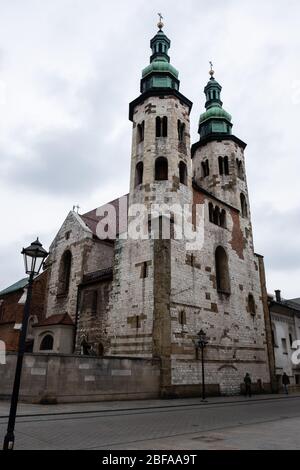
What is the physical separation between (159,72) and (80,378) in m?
24.9

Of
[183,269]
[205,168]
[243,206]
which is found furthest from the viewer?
[205,168]

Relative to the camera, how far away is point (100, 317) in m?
24.4

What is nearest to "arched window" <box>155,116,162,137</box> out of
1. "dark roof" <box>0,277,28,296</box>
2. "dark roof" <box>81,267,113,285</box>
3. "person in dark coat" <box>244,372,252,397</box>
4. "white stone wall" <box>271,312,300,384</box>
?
"dark roof" <box>81,267,113,285</box>

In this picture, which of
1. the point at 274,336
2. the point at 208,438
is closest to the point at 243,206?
the point at 274,336

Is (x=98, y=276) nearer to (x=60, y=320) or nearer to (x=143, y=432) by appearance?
(x=60, y=320)

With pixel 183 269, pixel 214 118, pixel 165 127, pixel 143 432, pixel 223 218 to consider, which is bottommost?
pixel 143 432

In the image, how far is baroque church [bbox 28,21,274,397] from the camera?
21375 millimetres

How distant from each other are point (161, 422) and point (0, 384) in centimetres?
870

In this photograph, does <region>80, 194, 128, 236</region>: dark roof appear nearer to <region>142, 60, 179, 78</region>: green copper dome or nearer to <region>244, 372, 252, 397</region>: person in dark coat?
<region>142, 60, 179, 78</region>: green copper dome

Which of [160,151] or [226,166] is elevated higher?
[226,166]

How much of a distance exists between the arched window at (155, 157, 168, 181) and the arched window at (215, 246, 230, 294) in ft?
22.9

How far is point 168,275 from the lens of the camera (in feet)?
70.8

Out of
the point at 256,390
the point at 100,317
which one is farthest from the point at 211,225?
the point at 256,390

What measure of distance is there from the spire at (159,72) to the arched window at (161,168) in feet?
21.8
